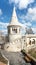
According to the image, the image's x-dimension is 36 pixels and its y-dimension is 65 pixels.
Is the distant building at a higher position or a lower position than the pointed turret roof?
lower

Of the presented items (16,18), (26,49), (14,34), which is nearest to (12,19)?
(16,18)

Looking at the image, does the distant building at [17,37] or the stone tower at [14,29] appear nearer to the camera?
the distant building at [17,37]

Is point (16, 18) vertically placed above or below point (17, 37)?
above

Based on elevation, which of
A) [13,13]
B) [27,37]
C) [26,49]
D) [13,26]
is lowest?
[26,49]

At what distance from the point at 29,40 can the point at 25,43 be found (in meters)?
2.17

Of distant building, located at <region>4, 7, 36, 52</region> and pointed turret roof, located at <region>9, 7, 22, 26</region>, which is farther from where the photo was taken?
pointed turret roof, located at <region>9, 7, 22, 26</region>

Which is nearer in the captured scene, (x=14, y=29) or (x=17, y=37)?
(x=17, y=37)

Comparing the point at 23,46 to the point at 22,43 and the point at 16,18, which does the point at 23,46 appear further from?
the point at 16,18

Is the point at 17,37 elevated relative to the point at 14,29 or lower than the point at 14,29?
lower

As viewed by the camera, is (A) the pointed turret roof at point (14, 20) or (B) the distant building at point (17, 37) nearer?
(B) the distant building at point (17, 37)

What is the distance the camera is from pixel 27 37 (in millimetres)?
38781

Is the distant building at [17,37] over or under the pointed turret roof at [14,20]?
under

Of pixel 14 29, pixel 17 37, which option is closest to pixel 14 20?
pixel 14 29

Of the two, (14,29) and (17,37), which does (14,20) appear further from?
(17,37)
